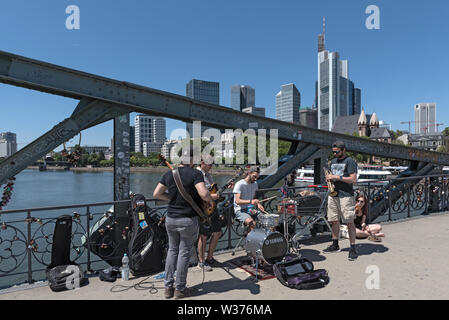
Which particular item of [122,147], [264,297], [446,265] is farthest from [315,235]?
[122,147]

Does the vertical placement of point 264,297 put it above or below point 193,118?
below

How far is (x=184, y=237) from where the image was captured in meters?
3.70

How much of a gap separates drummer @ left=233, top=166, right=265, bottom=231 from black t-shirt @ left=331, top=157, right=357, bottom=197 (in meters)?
1.52

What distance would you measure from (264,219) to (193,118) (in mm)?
2622

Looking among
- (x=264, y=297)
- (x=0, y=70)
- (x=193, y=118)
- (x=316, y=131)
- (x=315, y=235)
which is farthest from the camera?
(x=316, y=131)

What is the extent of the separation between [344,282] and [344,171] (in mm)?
1989

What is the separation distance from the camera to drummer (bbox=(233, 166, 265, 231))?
4.98 meters

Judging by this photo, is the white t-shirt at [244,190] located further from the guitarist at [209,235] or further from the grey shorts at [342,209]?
the grey shorts at [342,209]

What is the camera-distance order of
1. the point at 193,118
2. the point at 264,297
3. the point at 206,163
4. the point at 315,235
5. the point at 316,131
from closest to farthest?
the point at 264,297, the point at 206,163, the point at 193,118, the point at 315,235, the point at 316,131

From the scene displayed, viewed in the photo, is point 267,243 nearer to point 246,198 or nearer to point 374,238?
point 246,198

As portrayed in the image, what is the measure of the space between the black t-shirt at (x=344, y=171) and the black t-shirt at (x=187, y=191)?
9.54 ft

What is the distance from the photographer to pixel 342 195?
5.34 meters
